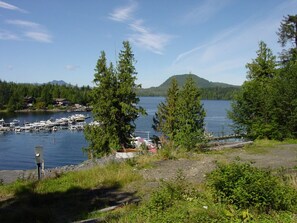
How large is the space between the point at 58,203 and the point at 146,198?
2134 millimetres

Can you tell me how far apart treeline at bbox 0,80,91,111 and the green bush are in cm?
13760

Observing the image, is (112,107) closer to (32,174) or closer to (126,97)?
(126,97)

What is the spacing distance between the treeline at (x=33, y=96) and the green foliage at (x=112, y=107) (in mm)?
107799

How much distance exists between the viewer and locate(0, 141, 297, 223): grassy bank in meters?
5.66

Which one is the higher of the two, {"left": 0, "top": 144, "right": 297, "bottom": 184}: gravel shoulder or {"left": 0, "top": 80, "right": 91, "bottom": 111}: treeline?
{"left": 0, "top": 80, "right": 91, "bottom": 111}: treeline

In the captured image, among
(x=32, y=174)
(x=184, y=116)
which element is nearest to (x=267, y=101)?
(x=184, y=116)

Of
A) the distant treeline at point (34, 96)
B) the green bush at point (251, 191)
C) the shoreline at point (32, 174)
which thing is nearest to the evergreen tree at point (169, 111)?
the shoreline at point (32, 174)

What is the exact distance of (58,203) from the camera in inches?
317

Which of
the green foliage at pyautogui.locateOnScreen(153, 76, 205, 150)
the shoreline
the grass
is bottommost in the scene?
the shoreline

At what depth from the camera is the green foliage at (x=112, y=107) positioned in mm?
33812

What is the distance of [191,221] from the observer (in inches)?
203

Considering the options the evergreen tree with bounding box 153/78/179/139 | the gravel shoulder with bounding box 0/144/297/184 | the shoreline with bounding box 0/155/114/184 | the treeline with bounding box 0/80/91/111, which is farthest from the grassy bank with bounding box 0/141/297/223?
the treeline with bounding box 0/80/91/111

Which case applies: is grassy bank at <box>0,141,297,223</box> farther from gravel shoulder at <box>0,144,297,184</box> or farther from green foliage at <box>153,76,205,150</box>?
green foliage at <box>153,76,205,150</box>

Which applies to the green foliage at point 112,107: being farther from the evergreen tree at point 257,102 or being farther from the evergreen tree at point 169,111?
the evergreen tree at point 257,102
